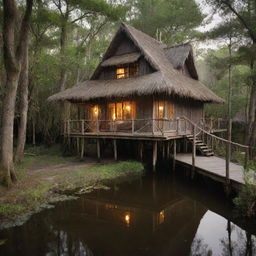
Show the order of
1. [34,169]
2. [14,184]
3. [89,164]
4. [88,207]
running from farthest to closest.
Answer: [89,164] → [34,169] → [14,184] → [88,207]

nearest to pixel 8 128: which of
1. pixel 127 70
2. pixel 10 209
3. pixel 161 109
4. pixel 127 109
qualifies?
pixel 10 209

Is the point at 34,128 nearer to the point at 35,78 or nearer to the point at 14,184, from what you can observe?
the point at 35,78

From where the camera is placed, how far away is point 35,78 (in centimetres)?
1614

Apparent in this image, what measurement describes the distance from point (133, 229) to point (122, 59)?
12.5 metres

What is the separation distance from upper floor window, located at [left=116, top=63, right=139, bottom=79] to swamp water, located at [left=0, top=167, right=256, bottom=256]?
990 cm

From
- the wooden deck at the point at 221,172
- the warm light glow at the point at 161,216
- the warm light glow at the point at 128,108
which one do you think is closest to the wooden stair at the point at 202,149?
the wooden deck at the point at 221,172

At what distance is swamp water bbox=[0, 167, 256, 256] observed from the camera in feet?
16.6

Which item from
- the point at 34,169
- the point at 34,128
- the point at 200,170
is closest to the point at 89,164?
the point at 34,169

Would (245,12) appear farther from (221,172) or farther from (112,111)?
(221,172)

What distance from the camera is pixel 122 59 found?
15727 millimetres

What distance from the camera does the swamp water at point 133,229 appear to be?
5.07 meters

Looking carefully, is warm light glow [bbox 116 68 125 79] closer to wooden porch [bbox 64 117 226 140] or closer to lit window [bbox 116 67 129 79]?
lit window [bbox 116 67 129 79]

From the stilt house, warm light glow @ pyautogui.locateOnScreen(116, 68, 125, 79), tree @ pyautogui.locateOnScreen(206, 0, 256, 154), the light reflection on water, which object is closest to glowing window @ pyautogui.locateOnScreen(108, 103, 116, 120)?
the stilt house

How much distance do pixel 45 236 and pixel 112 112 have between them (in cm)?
1162
